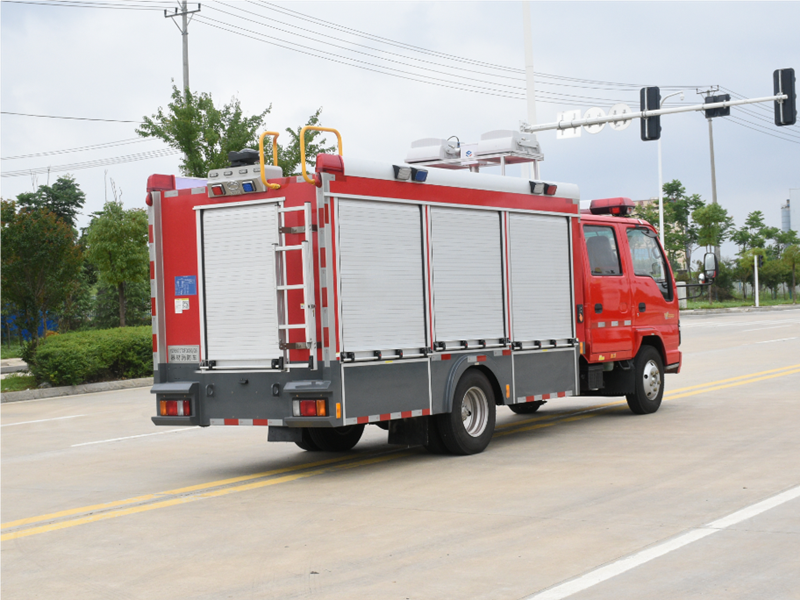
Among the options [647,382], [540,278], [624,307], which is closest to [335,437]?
[540,278]

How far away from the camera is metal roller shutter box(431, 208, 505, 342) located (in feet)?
33.7

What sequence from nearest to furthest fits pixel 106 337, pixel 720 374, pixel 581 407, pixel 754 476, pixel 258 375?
1. pixel 754 476
2. pixel 258 375
3. pixel 581 407
4. pixel 720 374
5. pixel 106 337

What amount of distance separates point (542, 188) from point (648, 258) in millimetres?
2839

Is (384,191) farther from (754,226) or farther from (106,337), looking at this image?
(754,226)

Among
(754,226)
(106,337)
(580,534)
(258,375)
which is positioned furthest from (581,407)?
(754,226)

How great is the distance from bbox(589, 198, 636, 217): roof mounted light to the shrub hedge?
1246 cm

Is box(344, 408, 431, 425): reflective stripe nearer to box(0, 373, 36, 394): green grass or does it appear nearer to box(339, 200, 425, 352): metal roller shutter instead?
box(339, 200, 425, 352): metal roller shutter

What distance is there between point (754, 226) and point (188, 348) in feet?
234

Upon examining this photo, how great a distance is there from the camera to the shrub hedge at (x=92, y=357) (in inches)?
829

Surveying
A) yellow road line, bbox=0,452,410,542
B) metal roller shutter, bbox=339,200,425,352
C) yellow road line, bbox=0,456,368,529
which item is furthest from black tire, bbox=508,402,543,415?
metal roller shutter, bbox=339,200,425,352

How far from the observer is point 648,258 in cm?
1379

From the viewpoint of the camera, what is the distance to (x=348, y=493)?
8664 millimetres

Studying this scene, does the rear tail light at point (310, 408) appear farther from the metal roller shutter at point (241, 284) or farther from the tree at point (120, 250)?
the tree at point (120, 250)

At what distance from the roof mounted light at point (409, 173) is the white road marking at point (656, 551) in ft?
15.0
